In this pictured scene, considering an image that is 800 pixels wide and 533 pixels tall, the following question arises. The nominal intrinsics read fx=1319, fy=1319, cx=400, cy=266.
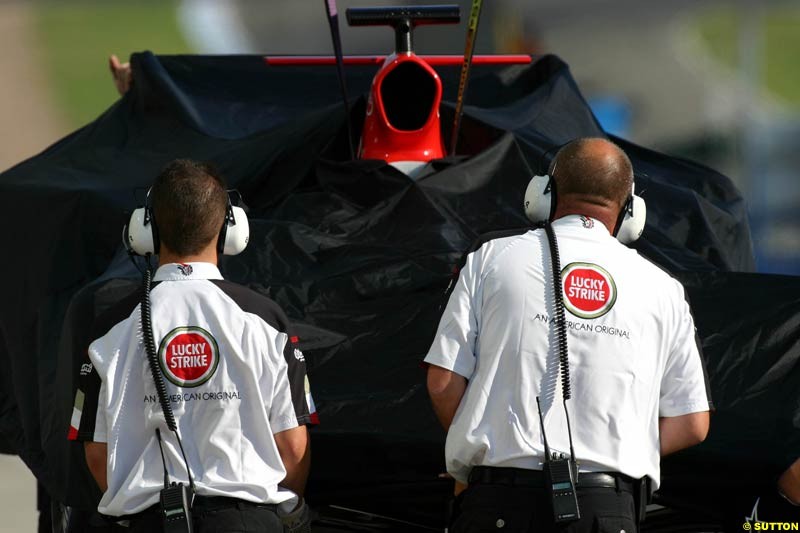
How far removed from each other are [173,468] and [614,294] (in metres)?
1.06

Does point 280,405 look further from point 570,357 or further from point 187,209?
point 570,357

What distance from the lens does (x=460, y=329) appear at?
3.01 meters

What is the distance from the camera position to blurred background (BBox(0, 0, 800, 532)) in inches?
614

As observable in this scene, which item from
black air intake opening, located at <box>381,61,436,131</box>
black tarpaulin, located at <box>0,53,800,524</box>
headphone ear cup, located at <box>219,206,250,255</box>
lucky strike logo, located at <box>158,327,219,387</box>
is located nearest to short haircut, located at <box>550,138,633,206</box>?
black tarpaulin, located at <box>0,53,800,524</box>

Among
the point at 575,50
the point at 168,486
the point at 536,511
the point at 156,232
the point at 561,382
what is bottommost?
the point at 536,511

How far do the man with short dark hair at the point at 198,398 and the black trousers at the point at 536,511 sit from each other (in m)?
0.44

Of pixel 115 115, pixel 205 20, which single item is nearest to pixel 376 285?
pixel 115 115

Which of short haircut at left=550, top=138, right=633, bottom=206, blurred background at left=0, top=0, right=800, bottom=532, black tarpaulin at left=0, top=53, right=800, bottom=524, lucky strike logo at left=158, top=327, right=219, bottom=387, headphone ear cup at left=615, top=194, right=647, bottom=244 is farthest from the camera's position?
blurred background at left=0, top=0, right=800, bottom=532

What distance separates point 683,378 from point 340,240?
176 cm

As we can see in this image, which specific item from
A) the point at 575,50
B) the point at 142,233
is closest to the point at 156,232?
the point at 142,233

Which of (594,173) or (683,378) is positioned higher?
(594,173)

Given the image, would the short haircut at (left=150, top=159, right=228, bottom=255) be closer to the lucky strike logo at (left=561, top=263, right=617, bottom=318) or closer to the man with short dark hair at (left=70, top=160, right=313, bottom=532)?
the man with short dark hair at (left=70, top=160, right=313, bottom=532)

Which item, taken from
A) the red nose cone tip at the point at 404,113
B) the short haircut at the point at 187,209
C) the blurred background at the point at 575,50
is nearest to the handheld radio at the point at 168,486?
the short haircut at the point at 187,209

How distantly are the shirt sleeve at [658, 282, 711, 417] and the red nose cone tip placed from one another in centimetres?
221
